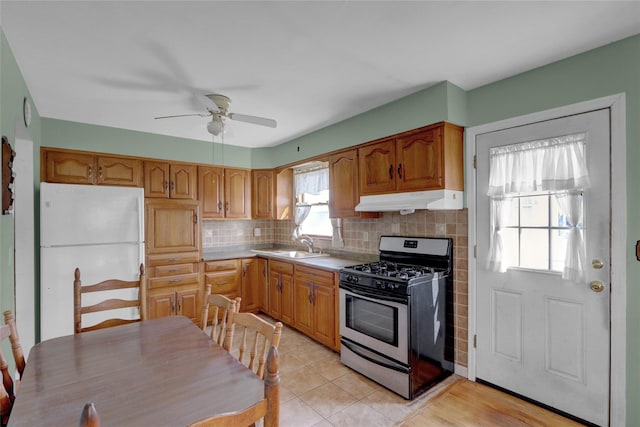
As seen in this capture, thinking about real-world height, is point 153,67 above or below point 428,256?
above

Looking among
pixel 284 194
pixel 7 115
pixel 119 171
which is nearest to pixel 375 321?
pixel 284 194

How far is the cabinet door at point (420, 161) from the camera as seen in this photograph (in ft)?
8.02

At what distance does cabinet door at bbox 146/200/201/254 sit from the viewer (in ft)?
11.8

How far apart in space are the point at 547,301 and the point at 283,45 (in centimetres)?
245

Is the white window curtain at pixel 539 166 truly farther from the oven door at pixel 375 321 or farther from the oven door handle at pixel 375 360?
the oven door handle at pixel 375 360

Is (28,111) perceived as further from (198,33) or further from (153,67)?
(198,33)

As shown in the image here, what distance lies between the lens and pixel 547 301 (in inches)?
85.3

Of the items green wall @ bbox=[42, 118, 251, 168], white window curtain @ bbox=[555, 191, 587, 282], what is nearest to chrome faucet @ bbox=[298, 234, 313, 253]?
green wall @ bbox=[42, 118, 251, 168]

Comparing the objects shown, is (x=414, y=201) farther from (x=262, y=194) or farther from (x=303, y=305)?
(x=262, y=194)

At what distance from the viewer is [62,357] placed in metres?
1.38

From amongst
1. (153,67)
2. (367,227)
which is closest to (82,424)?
(153,67)

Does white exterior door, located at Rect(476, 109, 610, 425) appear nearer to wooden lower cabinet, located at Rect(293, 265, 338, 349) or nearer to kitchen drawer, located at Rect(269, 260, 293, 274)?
wooden lower cabinet, located at Rect(293, 265, 338, 349)

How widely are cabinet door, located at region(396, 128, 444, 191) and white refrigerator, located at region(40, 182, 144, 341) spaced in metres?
2.60

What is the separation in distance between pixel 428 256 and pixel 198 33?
7.82 ft
